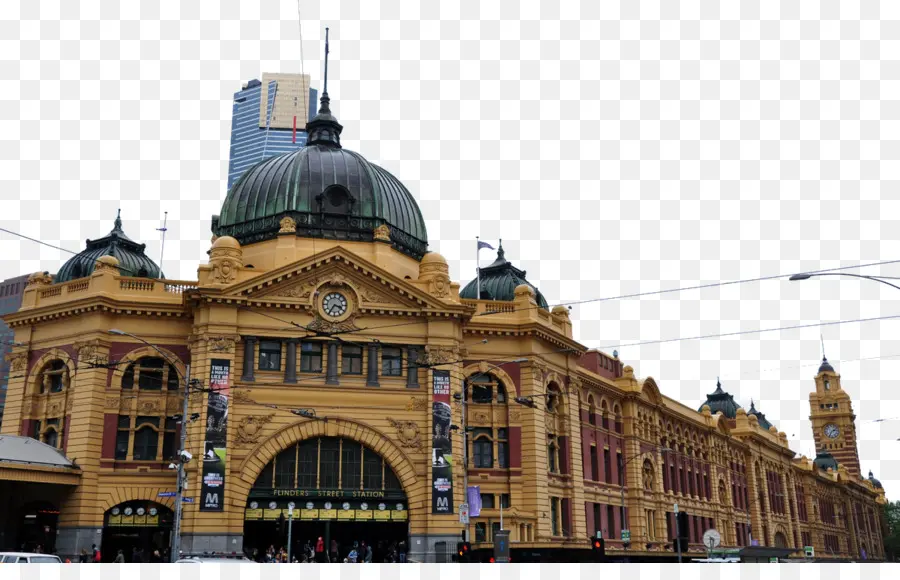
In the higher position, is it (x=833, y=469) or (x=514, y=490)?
(x=833, y=469)

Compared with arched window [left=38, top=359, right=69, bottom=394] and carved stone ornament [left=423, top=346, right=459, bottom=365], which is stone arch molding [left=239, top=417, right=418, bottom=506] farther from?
arched window [left=38, top=359, right=69, bottom=394]

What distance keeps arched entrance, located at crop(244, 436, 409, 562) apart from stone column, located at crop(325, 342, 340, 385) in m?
3.33

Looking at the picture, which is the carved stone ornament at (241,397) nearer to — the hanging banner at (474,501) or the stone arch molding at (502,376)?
the hanging banner at (474,501)

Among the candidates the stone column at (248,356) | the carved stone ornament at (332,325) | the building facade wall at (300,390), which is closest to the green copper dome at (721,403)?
the building facade wall at (300,390)

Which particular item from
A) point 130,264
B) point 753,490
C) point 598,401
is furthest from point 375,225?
point 753,490

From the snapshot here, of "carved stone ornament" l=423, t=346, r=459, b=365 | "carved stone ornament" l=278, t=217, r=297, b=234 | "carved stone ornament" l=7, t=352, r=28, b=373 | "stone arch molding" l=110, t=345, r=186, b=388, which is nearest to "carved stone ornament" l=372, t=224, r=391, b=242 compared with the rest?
"carved stone ornament" l=278, t=217, r=297, b=234

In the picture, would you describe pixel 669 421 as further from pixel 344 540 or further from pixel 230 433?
pixel 230 433

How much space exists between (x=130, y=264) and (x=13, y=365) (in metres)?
10.7

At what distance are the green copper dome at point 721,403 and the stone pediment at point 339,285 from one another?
71.6m

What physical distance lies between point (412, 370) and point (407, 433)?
153 inches

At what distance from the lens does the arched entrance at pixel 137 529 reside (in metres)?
51.8

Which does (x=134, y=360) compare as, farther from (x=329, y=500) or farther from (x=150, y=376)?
(x=329, y=500)

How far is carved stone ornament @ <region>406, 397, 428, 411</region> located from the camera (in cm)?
5453

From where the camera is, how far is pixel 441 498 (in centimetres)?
5253
